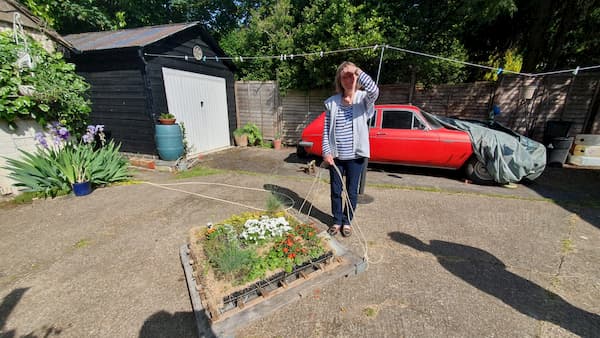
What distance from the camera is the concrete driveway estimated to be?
1.79 metres

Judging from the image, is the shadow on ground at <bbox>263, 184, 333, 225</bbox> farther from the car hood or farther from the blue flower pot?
the car hood

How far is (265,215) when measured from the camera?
2.90m

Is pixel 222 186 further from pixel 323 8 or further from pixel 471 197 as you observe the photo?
pixel 323 8

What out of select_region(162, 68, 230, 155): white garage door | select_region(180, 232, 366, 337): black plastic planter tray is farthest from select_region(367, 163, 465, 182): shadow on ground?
select_region(162, 68, 230, 155): white garage door

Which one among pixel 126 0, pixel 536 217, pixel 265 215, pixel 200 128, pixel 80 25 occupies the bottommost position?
pixel 536 217

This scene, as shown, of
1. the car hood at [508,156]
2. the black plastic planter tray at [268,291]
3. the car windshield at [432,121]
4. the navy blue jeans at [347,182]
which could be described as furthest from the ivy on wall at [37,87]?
the car hood at [508,156]

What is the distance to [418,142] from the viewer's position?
4812 mm

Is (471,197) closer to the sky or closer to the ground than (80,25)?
closer to the ground

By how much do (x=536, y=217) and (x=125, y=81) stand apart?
28.2ft

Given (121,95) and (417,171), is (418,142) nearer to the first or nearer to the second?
(417,171)

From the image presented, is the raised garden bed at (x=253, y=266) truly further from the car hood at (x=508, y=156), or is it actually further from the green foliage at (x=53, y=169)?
the car hood at (x=508, y=156)

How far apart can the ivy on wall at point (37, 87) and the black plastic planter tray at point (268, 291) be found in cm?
417

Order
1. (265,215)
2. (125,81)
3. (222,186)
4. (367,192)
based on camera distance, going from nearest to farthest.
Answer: (265,215) < (367,192) < (222,186) < (125,81)

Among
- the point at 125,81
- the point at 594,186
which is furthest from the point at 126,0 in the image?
the point at 594,186
